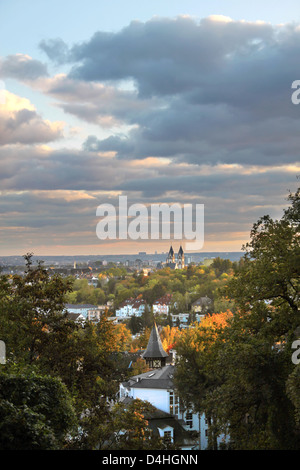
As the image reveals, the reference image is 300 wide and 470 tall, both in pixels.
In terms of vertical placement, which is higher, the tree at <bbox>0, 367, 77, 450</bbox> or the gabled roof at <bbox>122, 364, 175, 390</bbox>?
the tree at <bbox>0, 367, 77, 450</bbox>

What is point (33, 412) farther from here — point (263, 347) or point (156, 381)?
point (156, 381)

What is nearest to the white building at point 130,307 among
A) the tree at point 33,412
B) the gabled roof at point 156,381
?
the gabled roof at point 156,381

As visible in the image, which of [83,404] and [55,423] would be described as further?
[83,404]

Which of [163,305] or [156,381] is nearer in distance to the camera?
[156,381]

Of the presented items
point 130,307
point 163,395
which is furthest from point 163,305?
point 163,395

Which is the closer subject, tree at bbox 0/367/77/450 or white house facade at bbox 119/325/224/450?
tree at bbox 0/367/77/450

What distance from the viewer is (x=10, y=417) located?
1204 cm

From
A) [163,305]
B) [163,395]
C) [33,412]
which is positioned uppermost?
[33,412]

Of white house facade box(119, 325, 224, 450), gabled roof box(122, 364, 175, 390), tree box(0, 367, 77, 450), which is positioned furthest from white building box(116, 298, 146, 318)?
tree box(0, 367, 77, 450)

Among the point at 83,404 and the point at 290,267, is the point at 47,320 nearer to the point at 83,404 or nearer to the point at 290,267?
the point at 83,404

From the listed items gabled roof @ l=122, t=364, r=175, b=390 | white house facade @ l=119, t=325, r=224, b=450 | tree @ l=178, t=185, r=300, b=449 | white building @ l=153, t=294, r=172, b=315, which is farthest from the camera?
white building @ l=153, t=294, r=172, b=315

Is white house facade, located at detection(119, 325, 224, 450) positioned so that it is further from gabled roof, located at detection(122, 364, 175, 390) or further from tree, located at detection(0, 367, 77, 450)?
tree, located at detection(0, 367, 77, 450)
